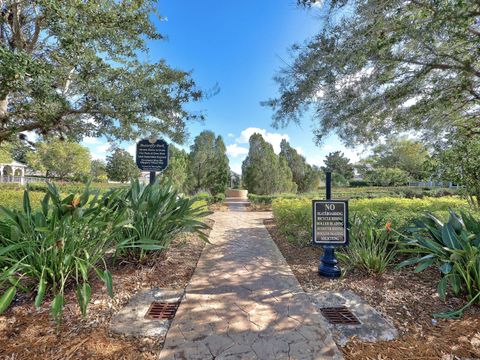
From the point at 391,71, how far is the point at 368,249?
11.5 ft

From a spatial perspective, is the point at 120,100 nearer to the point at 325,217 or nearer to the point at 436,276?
the point at 325,217

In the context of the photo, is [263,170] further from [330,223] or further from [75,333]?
[75,333]

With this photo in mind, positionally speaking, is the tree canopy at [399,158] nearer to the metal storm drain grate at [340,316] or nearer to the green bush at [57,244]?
the metal storm drain grate at [340,316]

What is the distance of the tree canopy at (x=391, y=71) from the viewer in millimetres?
3418

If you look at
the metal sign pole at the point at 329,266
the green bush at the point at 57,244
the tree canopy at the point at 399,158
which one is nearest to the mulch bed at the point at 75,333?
the green bush at the point at 57,244

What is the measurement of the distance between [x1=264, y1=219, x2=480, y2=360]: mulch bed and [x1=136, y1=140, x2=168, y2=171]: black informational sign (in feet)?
10.4

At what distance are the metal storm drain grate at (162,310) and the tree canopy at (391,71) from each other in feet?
12.3

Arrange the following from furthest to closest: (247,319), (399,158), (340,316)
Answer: (399,158) < (340,316) < (247,319)

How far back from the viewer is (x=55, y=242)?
2.26m

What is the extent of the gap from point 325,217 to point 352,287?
2.94ft

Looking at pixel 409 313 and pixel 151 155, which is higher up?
pixel 151 155

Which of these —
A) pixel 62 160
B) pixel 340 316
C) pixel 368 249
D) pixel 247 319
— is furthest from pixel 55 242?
pixel 62 160

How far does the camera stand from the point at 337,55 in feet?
11.7

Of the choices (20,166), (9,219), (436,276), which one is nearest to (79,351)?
(9,219)
